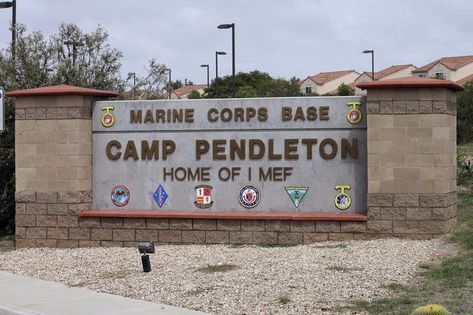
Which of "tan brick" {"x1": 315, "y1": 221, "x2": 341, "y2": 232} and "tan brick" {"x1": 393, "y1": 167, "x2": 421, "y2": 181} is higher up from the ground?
"tan brick" {"x1": 393, "y1": 167, "x2": 421, "y2": 181}

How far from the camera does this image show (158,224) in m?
15.4

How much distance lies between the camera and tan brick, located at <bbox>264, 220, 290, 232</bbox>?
48.6ft

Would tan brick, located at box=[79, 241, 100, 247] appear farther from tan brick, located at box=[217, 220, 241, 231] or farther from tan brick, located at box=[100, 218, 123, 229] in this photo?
tan brick, located at box=[217, 220, 241, 231]

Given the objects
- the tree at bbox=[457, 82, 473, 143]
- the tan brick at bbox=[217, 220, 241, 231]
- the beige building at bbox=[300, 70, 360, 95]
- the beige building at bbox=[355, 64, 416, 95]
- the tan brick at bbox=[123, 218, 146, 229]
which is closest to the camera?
the tan brick at bbox=[217, 220, 241, 231]

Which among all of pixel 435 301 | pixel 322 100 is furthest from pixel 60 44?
pixel 435 301

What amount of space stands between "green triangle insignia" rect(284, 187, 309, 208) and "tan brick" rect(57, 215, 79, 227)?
4150 mm

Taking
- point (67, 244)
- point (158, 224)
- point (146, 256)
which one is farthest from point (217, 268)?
point (67, 244)

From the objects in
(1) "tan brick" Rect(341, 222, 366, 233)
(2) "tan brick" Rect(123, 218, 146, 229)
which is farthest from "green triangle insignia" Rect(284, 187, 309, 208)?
(2) "tan brick" Rect(123, 218, 146, 229)

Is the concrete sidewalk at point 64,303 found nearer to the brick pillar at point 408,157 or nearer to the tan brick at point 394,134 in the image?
the brick pillar at point 408,157

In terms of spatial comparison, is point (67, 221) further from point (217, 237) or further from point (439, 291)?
point (439, 291)

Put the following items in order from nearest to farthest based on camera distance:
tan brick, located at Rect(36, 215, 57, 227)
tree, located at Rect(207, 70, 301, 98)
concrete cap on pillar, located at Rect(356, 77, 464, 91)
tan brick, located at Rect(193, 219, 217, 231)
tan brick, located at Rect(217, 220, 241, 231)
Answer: concrete cap on pillar, located at Rect(356, 77, 464, 91), tan brick, located at Rect(217, 220, 241, 231), tan brick, located at Rect(193, 219, 217, 231), tan brick, located at Rect(36, 215, 57, 227), tree, located at Rect(207, 70, 301, 98)

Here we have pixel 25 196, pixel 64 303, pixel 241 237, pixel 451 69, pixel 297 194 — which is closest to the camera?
pixel 64 303

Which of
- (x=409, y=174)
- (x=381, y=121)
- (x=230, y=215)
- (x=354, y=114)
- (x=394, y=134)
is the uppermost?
(x=354, y=114)

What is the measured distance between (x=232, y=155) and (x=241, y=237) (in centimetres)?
155
